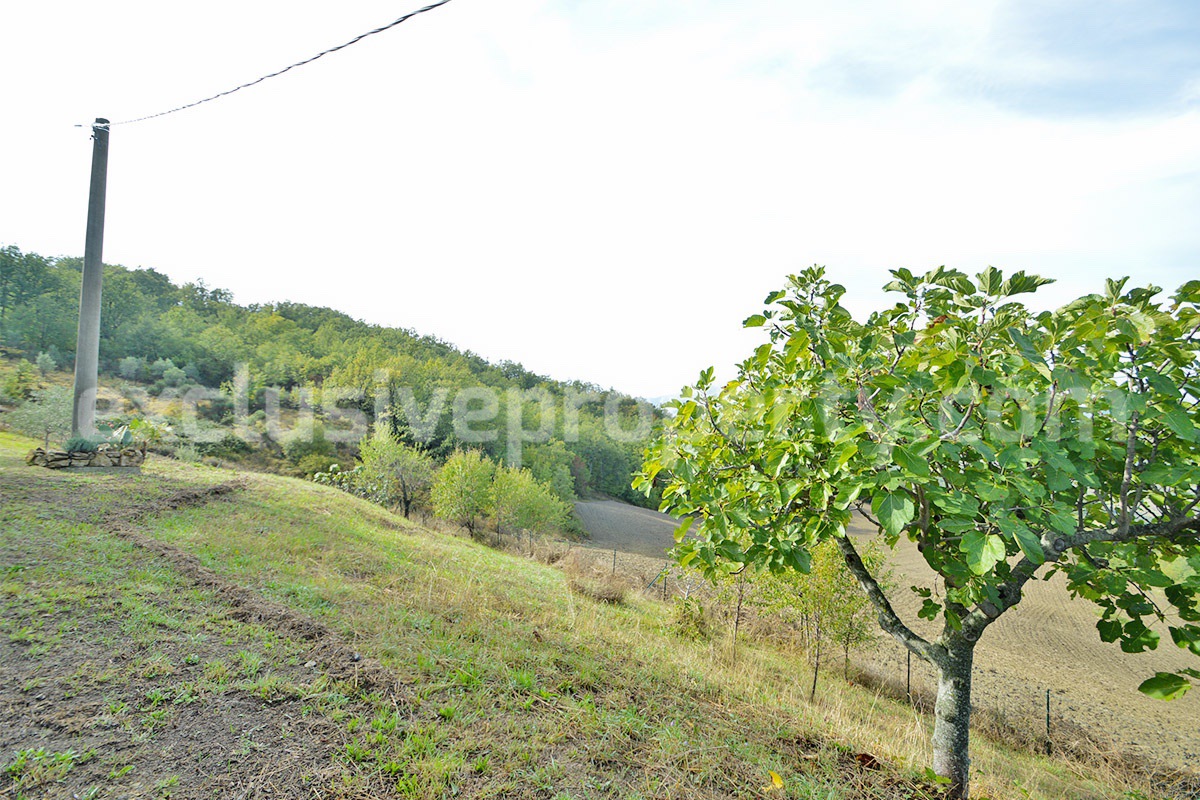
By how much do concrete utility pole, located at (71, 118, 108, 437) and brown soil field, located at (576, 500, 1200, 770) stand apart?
14.1 meters

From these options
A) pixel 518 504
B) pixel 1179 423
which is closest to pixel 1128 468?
pixel 1179 423

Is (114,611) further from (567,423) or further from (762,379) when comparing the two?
(567,423)

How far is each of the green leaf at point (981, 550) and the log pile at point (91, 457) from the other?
52.8ft

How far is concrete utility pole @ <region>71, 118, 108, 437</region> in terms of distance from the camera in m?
12.1

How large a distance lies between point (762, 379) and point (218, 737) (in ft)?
13.2

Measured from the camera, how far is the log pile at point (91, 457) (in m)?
11.3

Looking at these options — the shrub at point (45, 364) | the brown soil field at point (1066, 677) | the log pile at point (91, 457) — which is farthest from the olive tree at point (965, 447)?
the shrub at point (45, 364)

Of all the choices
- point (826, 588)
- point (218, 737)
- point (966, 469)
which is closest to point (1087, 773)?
point (826, 588)

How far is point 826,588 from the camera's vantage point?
867 centimetres

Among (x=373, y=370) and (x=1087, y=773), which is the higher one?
(x=373, y=370)

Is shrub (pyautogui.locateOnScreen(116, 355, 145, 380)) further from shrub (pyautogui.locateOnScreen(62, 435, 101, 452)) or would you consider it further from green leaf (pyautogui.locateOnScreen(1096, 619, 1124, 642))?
green leaf (pyautogui.locateOnScreen(1096, 619, 1124, 642))

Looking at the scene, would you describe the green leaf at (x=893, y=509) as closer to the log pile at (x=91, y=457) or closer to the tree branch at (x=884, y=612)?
the tree branch at (x=884, y=612)

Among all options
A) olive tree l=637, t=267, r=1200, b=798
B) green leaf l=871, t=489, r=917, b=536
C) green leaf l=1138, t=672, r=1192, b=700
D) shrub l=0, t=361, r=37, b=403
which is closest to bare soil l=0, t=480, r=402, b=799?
olive tree l=637, t=267, r=1200, b=798

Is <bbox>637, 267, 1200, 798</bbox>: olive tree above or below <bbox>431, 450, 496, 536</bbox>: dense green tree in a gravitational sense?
above
